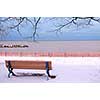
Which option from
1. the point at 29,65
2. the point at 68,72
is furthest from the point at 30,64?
the point at 68,72

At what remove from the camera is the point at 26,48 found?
346 centimetres

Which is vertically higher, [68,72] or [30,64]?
[30,64]

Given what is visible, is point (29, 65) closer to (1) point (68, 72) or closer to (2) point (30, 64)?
(2) point (30, 64)
